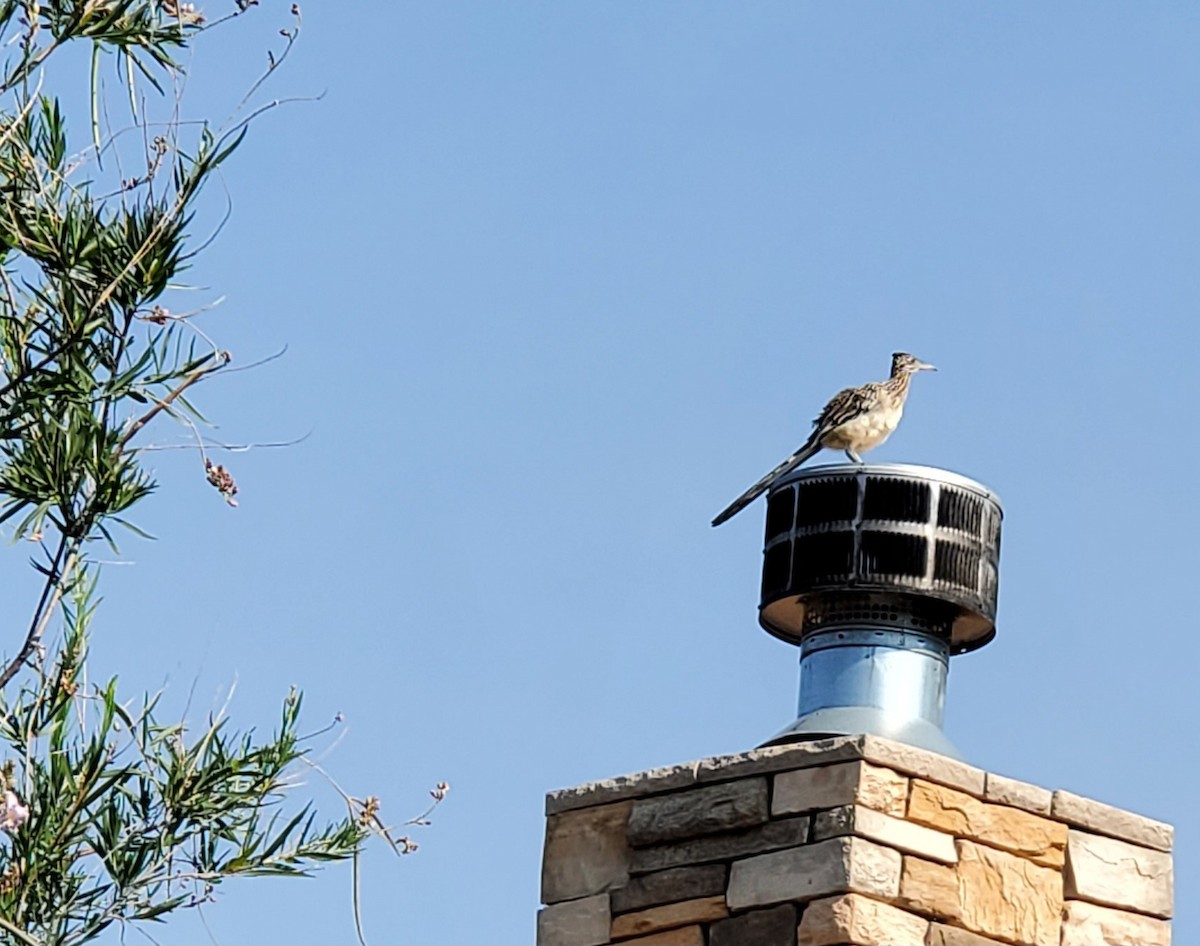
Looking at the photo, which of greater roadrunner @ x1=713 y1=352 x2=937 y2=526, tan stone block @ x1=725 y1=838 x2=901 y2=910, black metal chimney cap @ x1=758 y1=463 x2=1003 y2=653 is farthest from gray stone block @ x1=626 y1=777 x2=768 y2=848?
greater roadrunner @ x1=713 y1=352 x2=937 y2=526

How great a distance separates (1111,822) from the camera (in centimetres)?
457

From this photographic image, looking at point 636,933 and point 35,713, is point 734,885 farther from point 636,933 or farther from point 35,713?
point 35,713

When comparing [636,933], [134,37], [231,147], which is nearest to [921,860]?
[636,933]

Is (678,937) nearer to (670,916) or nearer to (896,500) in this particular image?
(670,916)

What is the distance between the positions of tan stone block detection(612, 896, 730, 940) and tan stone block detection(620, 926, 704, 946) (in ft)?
0.03

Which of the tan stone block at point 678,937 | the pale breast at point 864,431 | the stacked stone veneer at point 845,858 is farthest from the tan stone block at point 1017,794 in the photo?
the pale breast at point 864,431

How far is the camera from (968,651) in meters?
5.09

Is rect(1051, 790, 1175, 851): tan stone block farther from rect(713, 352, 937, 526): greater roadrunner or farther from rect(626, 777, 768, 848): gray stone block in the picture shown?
rect(713, 352, 937, 526): greater roadrunner

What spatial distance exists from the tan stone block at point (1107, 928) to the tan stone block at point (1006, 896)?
3 centimetres

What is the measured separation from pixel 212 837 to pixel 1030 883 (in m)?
1.71

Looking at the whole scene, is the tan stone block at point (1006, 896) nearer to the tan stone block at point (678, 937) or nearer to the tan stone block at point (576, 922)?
the tan stone block at point (678, 937)

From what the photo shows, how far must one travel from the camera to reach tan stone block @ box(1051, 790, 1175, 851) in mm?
4512

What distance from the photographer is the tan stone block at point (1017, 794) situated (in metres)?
4.43

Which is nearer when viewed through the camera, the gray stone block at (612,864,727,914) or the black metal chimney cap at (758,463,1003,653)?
the gray stone block at (612,864,727,914)
